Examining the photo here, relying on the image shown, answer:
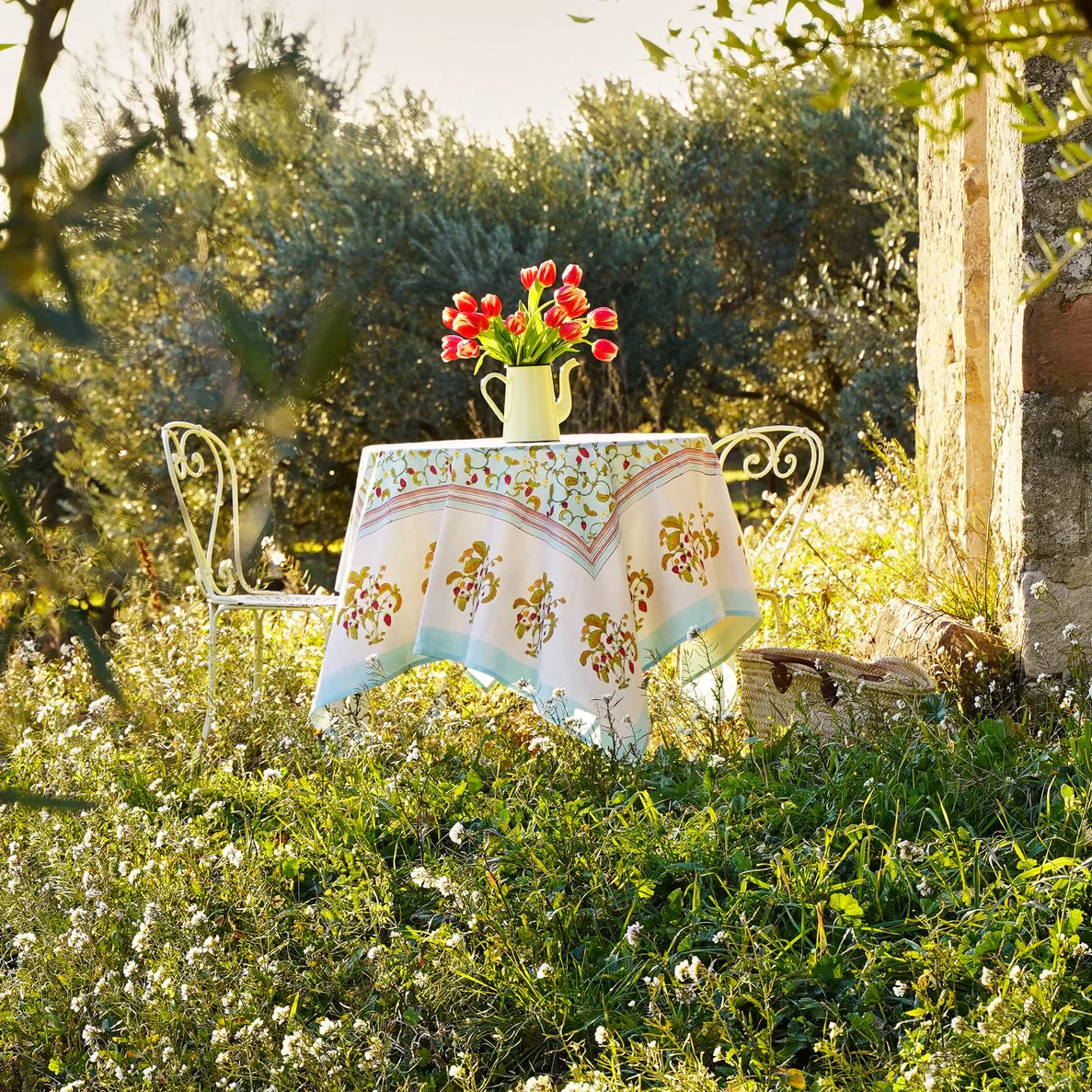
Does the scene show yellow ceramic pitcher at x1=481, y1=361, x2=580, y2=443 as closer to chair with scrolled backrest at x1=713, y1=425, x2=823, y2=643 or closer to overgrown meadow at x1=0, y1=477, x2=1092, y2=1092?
chair with scrolled backrest at x1=713, y1=425, x2=823, y2=643

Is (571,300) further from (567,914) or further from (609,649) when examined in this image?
(567,914)

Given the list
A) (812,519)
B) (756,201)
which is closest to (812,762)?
(812,519)

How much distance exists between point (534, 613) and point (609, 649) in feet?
0.80

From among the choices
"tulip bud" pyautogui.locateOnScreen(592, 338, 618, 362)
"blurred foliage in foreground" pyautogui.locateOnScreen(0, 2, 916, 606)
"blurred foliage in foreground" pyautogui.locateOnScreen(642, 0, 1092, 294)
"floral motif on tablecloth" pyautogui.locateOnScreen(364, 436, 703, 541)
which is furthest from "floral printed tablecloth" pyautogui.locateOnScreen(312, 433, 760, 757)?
"blurred foliage in foreground" pyautogui.locateOnScreen(0, 2, 916, 606)

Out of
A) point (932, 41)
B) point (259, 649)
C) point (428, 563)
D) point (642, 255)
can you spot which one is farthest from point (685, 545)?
point (642, 255)

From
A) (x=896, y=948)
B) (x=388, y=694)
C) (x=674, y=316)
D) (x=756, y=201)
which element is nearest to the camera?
(x=896, y=948)

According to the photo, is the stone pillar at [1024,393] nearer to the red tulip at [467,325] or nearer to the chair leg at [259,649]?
the red tulip at [467,325]

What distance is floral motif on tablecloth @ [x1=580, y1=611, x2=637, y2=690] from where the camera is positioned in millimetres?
3277

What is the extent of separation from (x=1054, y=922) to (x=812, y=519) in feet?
15.4

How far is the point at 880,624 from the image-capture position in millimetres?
4324

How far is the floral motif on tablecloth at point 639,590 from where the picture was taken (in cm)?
351

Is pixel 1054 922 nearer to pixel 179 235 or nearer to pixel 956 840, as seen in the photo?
pixel 956 840

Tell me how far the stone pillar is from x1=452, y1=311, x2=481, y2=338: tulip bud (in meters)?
1.50

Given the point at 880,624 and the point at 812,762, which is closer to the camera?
the point at 812,762
